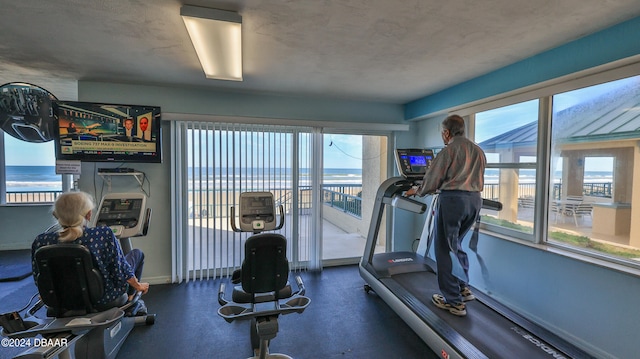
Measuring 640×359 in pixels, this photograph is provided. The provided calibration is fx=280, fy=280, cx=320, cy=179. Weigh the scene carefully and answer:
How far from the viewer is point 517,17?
1.80m

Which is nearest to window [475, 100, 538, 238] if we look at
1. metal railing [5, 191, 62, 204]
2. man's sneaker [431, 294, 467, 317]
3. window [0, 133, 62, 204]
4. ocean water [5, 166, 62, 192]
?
man's sneaker [431, 294, 467, 317]

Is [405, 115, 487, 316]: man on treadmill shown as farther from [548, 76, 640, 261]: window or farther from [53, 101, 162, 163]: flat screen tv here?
[53, 101, 162, 163]: flat screen tv

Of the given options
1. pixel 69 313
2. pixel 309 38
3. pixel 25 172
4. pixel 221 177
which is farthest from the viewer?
pixel 25 172

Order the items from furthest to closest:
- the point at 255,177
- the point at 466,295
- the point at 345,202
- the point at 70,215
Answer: the point at 345,202, the point at 255,177, the point at 466,295, the point at 70,215

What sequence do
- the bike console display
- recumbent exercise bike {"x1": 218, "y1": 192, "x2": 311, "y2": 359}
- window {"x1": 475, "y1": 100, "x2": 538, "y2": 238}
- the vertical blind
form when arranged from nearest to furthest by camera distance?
recumbent exercise bike {"x1": 218, "y1": 192, "x2": 311, "y2": 359} → the bike console display → window {"x1": 475, "y1": 100, "x2": 538, "y2": 238} → the vertical blind

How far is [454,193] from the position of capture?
232 cm

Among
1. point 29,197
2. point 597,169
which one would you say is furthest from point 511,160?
point 29,197

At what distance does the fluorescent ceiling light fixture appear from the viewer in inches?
66.6

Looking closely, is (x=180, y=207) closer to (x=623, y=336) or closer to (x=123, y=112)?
(x=123, y=112)

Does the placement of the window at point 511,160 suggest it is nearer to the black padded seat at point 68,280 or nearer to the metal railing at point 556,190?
the metal railing at point 556,190

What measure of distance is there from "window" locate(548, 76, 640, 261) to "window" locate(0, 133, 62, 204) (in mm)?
7211

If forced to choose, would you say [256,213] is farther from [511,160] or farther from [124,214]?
[511,160]

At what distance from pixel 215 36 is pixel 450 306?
9.27ft

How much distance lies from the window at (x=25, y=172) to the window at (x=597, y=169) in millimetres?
7211
